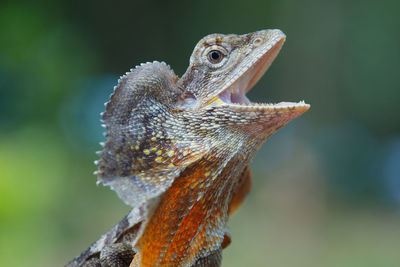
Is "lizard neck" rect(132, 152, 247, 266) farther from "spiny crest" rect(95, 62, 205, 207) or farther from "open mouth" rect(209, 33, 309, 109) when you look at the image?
"open mouth" rect(209, 33, 309, 109)

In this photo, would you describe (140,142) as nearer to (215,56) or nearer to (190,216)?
(190,216)

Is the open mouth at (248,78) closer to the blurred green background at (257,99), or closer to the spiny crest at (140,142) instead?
the spiny crest at (140,142)

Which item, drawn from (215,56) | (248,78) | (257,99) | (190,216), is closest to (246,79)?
(248,78)

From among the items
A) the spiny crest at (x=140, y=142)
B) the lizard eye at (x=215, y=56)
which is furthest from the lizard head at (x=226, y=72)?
the spiny crest at (x=140, y=142)

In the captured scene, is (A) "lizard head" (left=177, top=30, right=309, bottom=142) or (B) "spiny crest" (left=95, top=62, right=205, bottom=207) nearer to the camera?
(B) "spiny crest" (left=95, top=62, right=205, bottom=207)

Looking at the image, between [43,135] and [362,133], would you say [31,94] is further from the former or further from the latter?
[362,133]

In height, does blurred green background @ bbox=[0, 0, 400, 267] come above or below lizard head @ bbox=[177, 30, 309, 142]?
above

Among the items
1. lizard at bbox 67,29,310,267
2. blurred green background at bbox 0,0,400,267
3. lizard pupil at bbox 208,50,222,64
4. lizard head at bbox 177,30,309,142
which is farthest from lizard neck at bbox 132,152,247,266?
blurred green background at bbox 0,0,400,267

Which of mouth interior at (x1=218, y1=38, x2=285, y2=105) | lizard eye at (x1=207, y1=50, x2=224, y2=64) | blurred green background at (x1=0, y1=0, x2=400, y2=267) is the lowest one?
mouth interior at (x1=218, y1=38, x2=285, y2=105)
